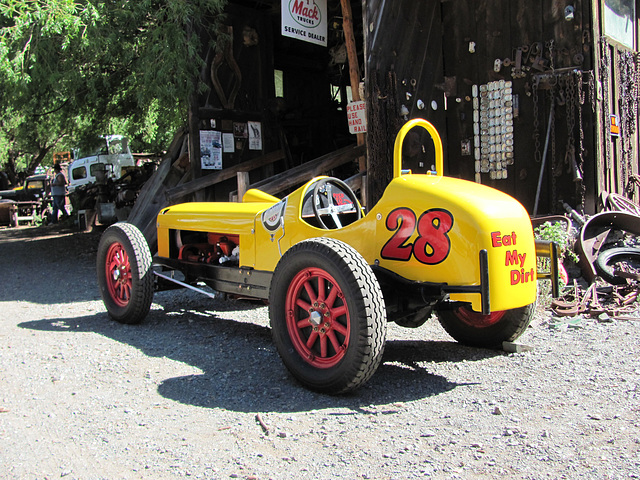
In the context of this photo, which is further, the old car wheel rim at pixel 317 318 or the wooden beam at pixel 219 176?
the wooden beam at pixel 219 176

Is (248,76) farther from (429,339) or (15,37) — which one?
(429,339)

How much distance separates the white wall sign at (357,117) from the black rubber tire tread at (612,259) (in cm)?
374

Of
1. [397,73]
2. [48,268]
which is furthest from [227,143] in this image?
[48,268]

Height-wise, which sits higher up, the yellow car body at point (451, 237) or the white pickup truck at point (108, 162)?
the white pickup truck at point (108, 162)

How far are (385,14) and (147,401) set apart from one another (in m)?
6.35

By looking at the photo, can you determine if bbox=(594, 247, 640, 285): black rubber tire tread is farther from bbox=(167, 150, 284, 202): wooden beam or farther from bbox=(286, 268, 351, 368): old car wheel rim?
bbox=(167, 150, 284, 202): wooden beam

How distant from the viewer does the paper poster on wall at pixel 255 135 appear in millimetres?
10586

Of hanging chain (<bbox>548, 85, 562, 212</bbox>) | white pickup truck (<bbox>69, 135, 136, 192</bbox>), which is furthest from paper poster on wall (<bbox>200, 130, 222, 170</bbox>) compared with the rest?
white pickup truck (<bbox>69, 135, 136, 192</bbox>)

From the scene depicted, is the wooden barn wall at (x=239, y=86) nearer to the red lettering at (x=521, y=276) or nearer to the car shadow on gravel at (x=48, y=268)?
the car shadow on gravel at (x=48, y=268)


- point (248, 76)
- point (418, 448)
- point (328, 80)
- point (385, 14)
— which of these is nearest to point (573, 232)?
point (385, 14)

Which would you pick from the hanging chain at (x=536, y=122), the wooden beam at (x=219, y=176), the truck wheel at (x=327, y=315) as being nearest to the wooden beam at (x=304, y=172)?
the wooden beam at (x=219, y=176)

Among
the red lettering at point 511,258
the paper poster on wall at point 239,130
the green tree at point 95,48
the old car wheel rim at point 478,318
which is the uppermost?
the green tree at point 95,48

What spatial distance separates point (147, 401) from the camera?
3.50 meters

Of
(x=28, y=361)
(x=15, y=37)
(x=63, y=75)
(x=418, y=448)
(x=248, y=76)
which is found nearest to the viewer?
(x=418, y=448)
